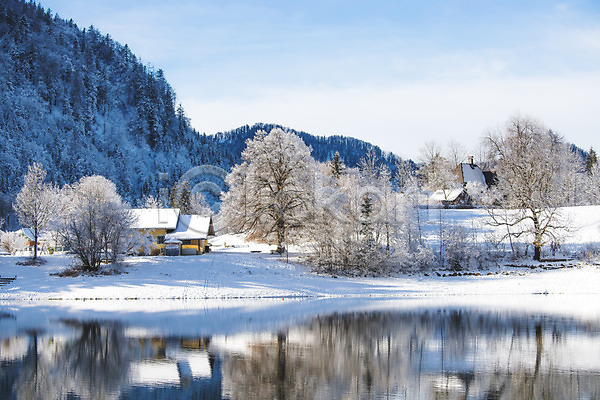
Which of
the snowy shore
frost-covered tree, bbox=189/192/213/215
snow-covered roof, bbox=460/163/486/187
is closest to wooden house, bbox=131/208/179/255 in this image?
the snowy shore

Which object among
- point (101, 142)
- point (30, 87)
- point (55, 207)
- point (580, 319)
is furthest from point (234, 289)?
point (30, 87)

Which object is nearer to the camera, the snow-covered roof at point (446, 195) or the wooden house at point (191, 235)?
the wooden house at point (191, 235)

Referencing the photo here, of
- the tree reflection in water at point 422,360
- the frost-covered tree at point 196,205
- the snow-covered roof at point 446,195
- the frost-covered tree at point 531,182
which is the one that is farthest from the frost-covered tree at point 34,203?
the snow-covered roof at point 446,195

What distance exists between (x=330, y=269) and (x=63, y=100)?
148574 millimetres

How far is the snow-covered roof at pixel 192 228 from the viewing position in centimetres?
5700

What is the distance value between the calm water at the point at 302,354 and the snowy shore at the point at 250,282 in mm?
7787

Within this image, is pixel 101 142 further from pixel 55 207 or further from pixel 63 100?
pixel 55 207

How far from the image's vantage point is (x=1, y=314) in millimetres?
34906

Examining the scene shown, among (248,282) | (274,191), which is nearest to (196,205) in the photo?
(274,191)

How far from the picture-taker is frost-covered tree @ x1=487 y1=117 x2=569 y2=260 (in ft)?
169

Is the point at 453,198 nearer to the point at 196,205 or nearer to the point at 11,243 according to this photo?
the point at 196,205

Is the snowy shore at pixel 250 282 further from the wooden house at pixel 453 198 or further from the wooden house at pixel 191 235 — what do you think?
the wooden house at pixel 453 198

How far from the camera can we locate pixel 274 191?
178ft

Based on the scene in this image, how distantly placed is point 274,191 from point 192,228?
10701 mm
